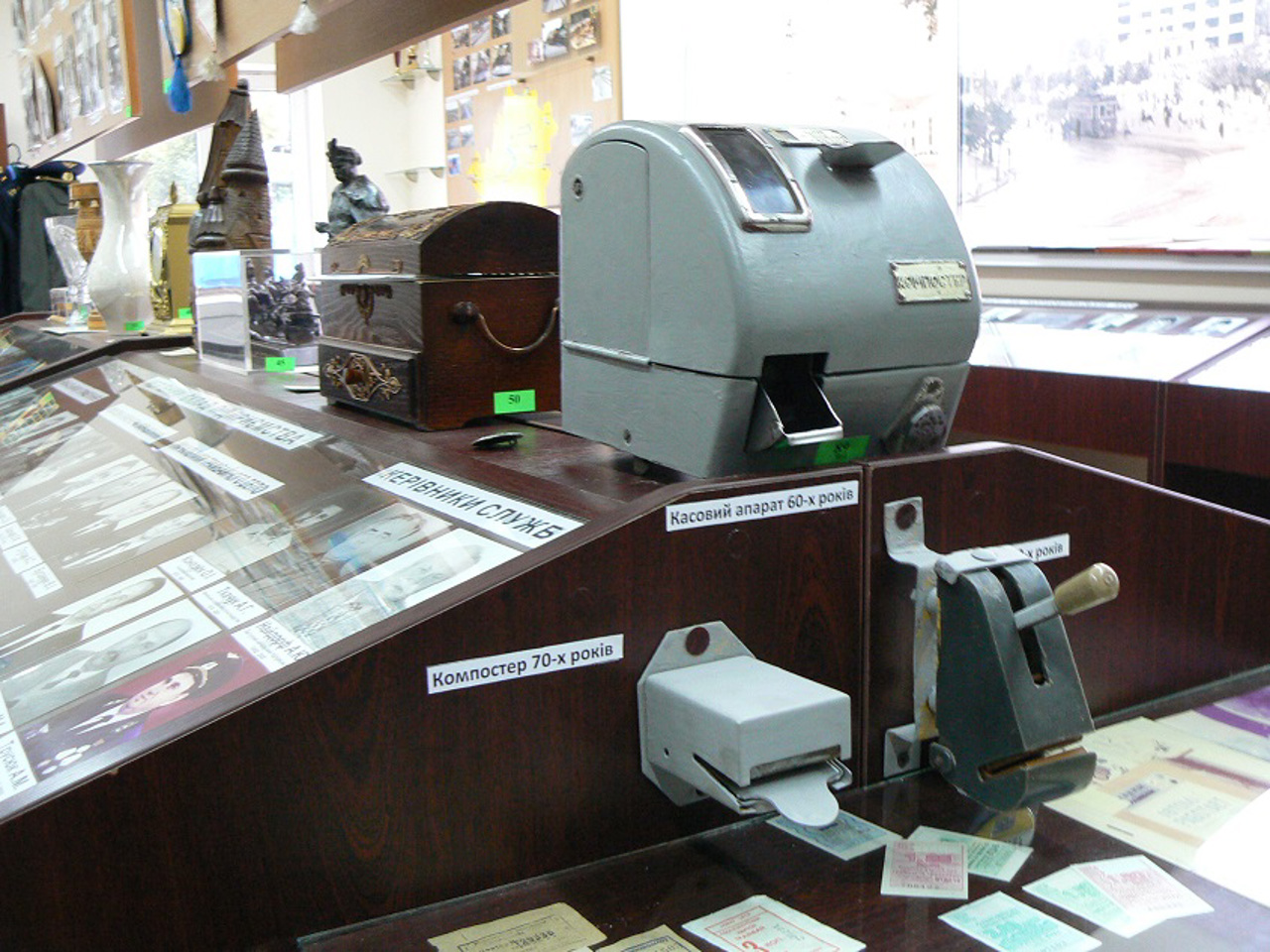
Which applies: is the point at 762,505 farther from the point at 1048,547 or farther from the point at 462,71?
the point at 462,71

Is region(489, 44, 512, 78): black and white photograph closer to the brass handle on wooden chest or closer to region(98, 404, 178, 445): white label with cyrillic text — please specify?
region(98, 404, 178, 445): white label with cyrillic text

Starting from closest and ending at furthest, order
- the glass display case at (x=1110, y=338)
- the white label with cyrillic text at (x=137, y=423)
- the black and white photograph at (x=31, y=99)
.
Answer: the white label with cyrillic text at (x=137, y=423), the glass display case at (x=1110, y=338), the black and white photograph at (x=31, y=99)

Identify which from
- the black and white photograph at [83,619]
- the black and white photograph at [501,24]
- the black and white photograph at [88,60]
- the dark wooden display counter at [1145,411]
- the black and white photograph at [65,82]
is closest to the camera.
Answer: the black and white photograph at [83,619]

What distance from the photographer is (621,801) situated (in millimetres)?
1070

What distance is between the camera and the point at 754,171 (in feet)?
3.72

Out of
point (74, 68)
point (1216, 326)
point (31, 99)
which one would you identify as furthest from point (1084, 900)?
point (31, 99)

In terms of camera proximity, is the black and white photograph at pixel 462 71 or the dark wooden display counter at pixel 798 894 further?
the black and white photograph at pixel 462 71

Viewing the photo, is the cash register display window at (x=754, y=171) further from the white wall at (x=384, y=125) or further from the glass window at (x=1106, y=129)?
the white wall at (x=384, y=125)

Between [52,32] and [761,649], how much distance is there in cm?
540

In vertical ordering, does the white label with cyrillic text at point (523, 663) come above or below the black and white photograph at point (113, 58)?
below

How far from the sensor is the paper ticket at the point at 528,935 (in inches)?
36.1

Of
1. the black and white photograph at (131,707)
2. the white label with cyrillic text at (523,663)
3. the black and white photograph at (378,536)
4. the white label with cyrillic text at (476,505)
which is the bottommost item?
the black and white photograph at (131,707)

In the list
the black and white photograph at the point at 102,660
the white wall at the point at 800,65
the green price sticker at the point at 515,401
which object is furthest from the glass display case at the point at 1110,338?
the black and white photograph at the point at 102,660

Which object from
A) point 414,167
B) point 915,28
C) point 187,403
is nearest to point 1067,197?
point 915,28
